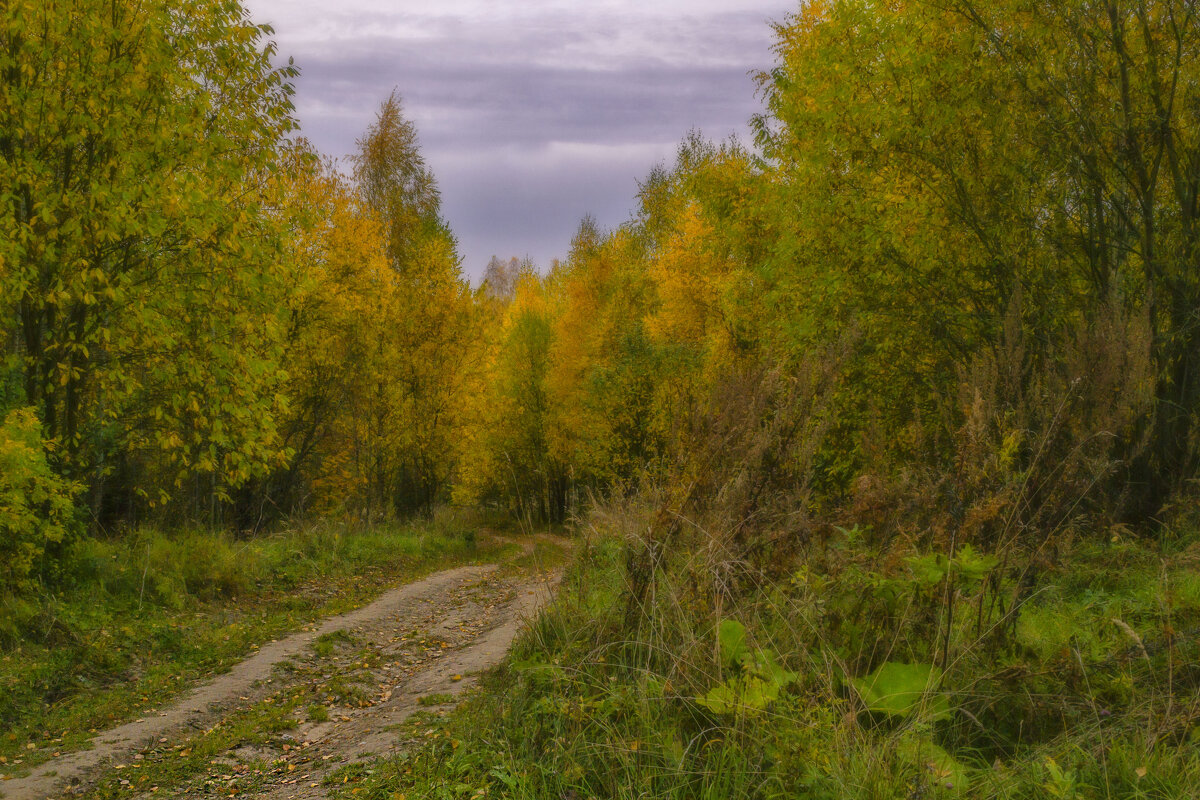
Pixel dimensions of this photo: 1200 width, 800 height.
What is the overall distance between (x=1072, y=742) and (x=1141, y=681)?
2.61 feet

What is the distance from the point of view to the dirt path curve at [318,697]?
4.85m

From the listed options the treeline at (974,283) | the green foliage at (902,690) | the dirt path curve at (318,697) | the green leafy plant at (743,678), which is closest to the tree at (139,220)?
the dirt path curve at (318,697)

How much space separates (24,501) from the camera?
6.75m

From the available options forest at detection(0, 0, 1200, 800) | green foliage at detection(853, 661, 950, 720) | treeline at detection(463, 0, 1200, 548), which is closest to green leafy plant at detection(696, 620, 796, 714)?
forest at detection(0, 0, 1200, 800)

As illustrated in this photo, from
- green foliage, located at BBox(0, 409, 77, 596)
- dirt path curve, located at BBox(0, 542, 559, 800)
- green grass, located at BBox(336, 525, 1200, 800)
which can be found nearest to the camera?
green grass, located at BBox(336, 525, 1200, 800)

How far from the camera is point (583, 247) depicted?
37.3m

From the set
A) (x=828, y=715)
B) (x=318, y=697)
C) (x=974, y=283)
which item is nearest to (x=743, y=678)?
(x=828, y=715)

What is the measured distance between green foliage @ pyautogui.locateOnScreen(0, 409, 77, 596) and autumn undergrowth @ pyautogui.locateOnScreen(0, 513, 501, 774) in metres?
0.31

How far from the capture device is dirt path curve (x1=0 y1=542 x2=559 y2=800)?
4.85 meters

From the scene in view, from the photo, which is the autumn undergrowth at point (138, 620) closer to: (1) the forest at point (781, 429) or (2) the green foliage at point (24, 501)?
(1) the forest at point (781, 429)

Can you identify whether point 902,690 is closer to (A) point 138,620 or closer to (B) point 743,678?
(B) point 743,678

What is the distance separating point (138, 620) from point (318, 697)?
8.73ft

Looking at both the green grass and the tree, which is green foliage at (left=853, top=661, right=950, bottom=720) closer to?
the green grass

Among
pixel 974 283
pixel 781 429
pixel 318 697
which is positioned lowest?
pixel 318 697
